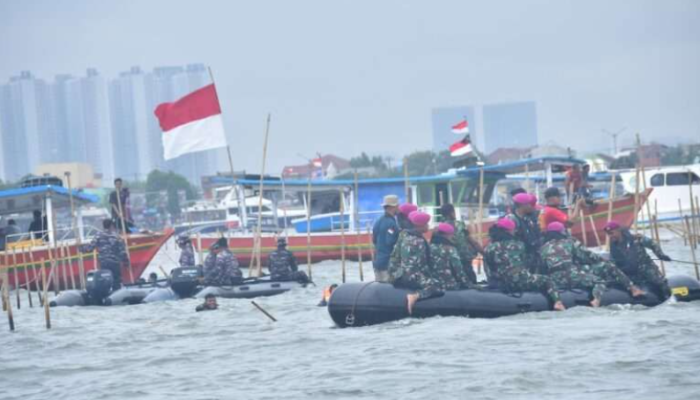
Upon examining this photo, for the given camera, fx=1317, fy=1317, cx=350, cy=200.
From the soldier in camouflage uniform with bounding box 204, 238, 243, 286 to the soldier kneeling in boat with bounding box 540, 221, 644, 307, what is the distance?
7843 mm

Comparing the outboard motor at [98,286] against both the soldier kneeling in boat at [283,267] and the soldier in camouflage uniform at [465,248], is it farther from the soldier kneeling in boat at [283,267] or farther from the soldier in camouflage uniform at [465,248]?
the soldier in camouflage uniform at [465,248]

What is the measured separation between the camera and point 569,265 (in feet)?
57.3

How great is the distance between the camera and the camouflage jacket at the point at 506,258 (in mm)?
17094

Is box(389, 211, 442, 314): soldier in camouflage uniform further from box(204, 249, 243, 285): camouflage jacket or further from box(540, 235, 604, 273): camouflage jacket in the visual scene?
box(204, 249, 243, 285): camouflage jacket

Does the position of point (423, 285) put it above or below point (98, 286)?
above

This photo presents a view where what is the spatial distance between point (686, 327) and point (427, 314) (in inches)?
128

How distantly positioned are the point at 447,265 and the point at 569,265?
5.50 ft

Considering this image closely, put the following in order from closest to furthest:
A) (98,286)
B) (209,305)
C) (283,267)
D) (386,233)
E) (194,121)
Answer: (386,233) → (209,305) → (98,286) → (283,267) → (194,121)

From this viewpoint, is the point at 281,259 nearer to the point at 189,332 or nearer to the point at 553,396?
the point at 189,332

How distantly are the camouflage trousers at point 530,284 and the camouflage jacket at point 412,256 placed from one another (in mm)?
1093

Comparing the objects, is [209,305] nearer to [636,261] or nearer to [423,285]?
[423,285]

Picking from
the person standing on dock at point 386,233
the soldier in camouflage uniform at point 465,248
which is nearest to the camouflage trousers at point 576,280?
the soldier in camouflage uniform at point 465,248

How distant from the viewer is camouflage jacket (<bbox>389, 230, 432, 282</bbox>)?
16.8 metres

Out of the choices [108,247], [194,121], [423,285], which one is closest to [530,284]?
[423,285]
